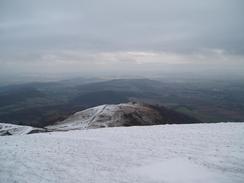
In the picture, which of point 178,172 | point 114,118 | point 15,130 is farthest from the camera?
point 114,118

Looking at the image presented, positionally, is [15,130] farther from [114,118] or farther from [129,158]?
[129,158]

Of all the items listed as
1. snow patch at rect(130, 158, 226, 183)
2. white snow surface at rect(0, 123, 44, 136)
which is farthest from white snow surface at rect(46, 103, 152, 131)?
snow patch at rect(130, 158, 226, 183)

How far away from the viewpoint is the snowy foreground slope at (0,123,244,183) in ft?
39.5

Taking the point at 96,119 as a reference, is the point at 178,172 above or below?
above

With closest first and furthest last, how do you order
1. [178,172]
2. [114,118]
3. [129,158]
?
[178,172] → [129,158] → [114,118]

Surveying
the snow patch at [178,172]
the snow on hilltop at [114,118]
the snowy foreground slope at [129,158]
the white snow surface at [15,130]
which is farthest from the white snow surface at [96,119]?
the snow patch at [178,172]

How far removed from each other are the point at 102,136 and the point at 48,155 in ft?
22.4

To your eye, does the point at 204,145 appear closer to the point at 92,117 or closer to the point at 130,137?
the point at 130,137

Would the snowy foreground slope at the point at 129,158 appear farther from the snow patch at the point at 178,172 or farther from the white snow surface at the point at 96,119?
the white snow surface at the point at 96,119

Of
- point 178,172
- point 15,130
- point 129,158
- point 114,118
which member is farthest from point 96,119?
point 178,172

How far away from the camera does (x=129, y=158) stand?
1506cm

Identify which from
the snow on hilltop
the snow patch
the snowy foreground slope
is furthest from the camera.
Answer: the snow on hilltop

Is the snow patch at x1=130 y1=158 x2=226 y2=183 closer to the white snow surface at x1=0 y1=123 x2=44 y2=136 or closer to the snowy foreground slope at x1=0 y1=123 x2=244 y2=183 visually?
the snowy foreground slope at x1=0 y1=123 x2=244 y2=183

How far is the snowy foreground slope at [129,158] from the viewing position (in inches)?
475
